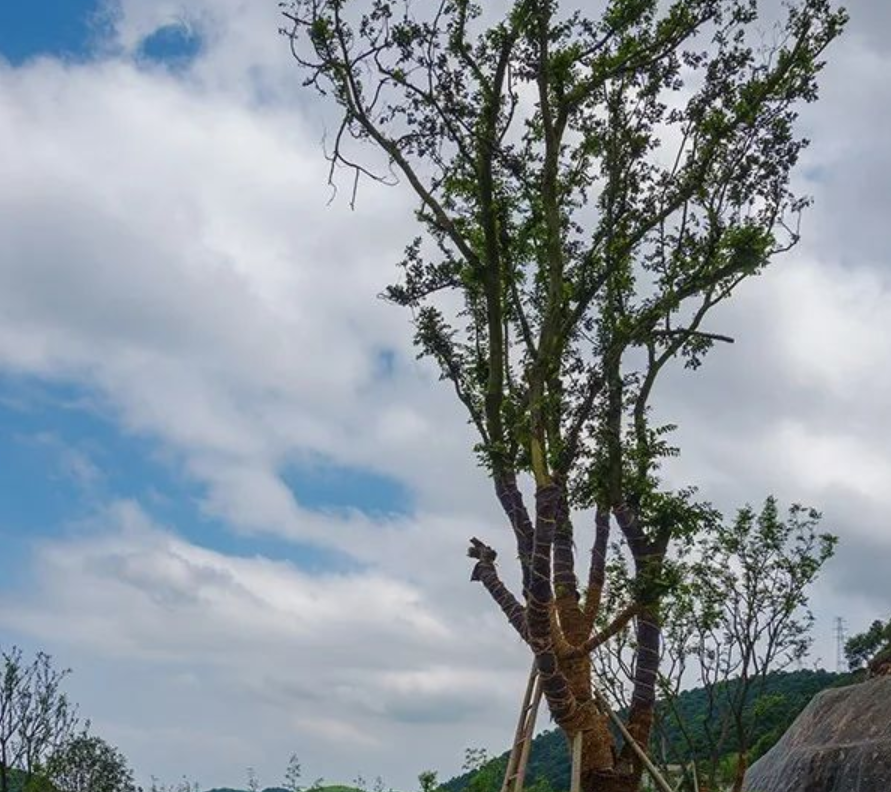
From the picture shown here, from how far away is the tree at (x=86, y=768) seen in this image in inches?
754

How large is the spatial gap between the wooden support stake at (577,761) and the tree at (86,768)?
10650 millimetres

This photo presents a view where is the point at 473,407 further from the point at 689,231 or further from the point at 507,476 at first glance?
the point at 689,231

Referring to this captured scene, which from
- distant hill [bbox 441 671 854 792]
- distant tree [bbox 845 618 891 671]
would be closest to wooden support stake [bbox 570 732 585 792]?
distant hill [bbox 441 671 854 792]

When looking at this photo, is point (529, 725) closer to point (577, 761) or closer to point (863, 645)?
point (577, 761)

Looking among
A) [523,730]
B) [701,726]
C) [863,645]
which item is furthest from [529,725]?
[863,645]

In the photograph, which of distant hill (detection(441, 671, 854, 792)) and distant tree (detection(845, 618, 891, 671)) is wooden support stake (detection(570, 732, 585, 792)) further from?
distant tree (detection(845, 618, 891, 671))

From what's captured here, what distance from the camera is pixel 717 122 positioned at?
12.4 metres

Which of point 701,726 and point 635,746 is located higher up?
point 701,726

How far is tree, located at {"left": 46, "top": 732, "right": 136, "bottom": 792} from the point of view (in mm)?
19156

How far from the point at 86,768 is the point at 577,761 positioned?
13.0 m

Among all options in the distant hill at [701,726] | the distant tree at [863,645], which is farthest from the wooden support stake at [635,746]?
the distant tree at [863,645]

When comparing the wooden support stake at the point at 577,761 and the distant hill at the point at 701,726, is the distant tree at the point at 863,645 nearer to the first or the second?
the distant hill at the point at 701,726

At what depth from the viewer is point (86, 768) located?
20.8 m

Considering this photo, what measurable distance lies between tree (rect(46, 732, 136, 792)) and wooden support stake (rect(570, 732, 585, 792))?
1065 cm
